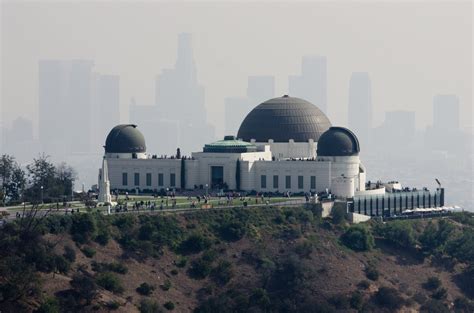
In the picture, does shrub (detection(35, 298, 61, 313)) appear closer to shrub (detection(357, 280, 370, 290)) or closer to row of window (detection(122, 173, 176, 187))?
shrub (detection(357, 280, 370, 290))

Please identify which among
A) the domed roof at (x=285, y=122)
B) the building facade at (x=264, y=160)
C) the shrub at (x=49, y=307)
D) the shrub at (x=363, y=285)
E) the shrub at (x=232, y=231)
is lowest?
the shrub at (x=363, y=285)

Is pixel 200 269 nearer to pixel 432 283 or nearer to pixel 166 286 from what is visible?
pixel 166 286

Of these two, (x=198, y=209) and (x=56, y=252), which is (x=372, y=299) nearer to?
(x=198, y=209)

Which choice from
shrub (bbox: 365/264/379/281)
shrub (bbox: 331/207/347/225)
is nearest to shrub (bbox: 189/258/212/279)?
shrub (bbox: 365/264/379/281)

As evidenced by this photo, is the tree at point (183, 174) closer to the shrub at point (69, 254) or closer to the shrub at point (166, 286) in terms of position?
the shrub at point (166, 286)

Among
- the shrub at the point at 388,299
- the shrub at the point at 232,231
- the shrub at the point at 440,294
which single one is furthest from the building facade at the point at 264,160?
the shrub at the point at 388,299

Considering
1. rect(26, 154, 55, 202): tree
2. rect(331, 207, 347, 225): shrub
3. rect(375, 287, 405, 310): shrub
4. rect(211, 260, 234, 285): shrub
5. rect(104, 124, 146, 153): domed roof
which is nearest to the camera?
rect(211, 260, 234, 285): shrub
